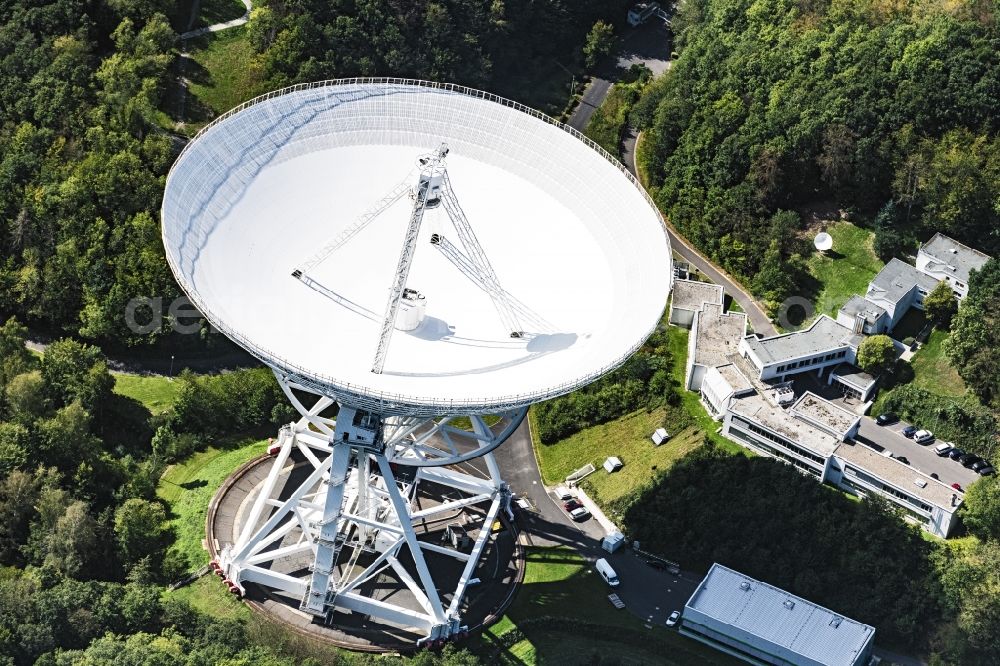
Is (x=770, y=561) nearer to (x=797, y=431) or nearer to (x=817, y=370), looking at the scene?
(x=797, y=431)

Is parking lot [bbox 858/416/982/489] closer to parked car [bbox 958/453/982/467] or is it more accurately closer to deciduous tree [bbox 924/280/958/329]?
parked car [bbox 958/453/982/467]

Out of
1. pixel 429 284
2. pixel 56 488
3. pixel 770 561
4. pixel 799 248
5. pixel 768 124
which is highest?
pixel 768 124

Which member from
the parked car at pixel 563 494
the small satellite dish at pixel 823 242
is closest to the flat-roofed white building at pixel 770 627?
the parked car at pixel 563 494

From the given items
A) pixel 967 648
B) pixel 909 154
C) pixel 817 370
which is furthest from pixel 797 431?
pixel 909 154

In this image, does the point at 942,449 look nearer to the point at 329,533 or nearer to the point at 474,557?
the point at 474,557

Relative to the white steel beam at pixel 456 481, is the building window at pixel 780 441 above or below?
above

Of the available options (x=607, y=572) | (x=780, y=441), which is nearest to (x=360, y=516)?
(x=607, y=572)

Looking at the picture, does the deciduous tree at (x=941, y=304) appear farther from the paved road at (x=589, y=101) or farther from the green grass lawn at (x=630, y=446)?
the paved road at (x=589, y=101)
